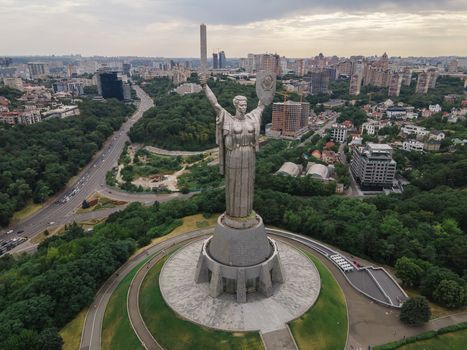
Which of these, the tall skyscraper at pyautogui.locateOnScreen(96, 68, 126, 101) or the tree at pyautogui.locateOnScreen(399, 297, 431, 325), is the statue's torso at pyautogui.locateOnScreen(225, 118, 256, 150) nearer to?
the tree at pyautogui.locateOnScreen(399, 297, 431, 325)

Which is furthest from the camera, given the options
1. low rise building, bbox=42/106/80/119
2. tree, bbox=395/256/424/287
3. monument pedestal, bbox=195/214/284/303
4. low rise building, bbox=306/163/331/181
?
low rise building, bbox=42/106/80/119

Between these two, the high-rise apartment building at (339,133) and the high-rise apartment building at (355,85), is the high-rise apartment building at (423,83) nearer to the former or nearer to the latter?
the high-rise apartment building at (355,85)

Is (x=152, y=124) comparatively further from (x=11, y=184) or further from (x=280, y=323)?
(x=280, y=323)

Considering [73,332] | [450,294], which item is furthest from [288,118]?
[73,332]

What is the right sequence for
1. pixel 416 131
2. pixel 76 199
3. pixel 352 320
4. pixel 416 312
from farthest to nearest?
pixel 416 131, pixel 76 199, pixel 352 320, pixel 416 312

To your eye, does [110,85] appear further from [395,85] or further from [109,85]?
[395,85]

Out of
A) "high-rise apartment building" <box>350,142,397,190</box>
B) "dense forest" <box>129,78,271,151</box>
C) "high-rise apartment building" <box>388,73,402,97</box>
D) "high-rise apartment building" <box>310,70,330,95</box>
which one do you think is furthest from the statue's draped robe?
"high-rise apartment building" <box>310,70,330,95</box>
